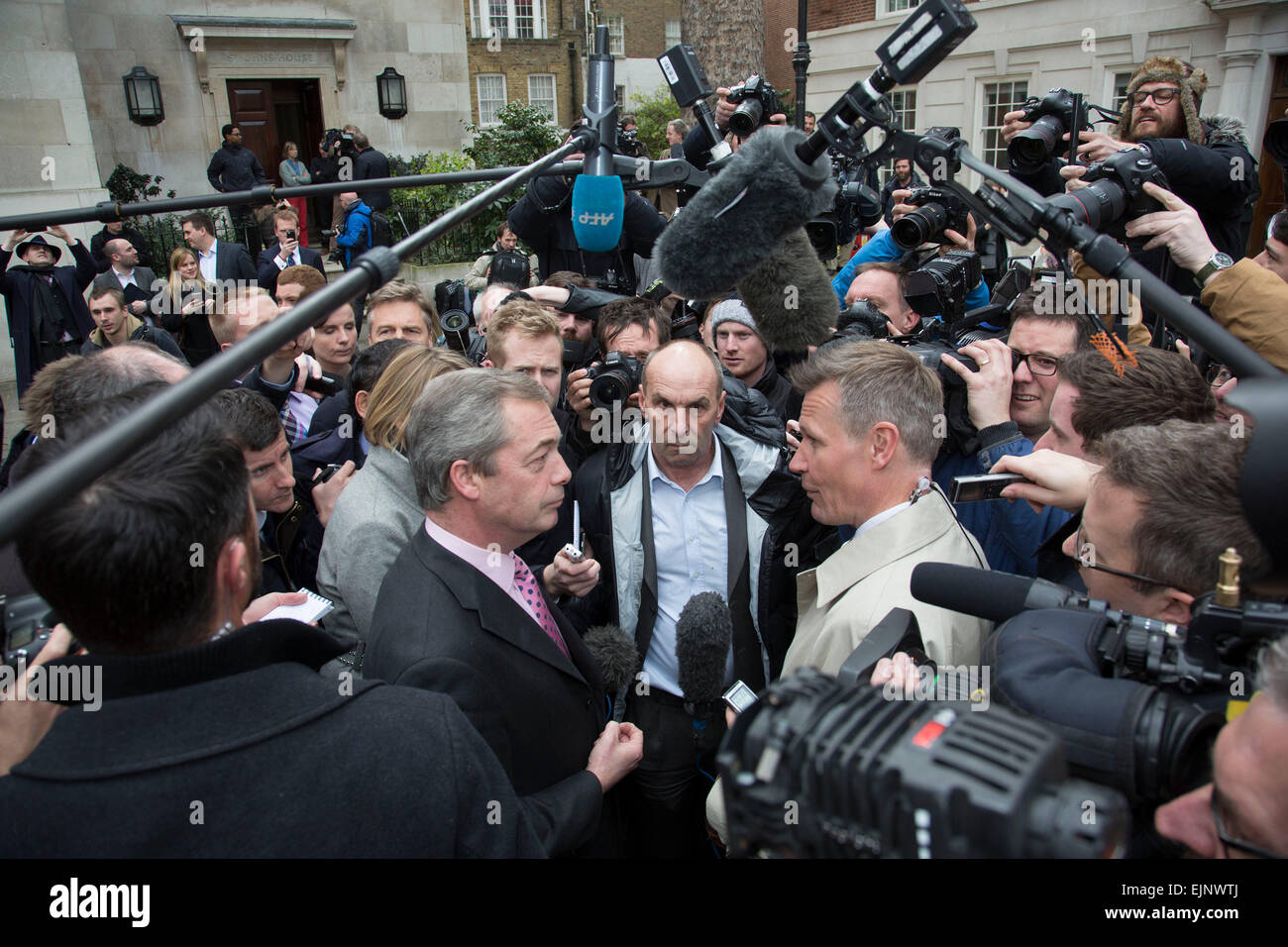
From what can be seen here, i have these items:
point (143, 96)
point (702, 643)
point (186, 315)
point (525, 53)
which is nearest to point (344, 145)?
point (143, 96)

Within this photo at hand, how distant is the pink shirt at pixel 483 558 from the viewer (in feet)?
7.16

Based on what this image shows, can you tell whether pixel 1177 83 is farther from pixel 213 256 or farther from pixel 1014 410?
pixel 213 256

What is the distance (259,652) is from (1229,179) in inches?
167

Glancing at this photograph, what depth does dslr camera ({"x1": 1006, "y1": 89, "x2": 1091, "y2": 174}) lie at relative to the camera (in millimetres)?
2758

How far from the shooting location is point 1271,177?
1063 centimetres

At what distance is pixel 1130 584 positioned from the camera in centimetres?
163

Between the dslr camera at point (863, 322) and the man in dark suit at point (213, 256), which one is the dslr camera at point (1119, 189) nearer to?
the dslr camera at point (863, 322)

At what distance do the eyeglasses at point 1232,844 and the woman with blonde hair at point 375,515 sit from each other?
2021 millimetres

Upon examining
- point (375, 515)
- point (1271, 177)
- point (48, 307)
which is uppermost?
point (1271, 177)

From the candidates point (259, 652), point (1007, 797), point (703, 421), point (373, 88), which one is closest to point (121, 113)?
point (373, 88)

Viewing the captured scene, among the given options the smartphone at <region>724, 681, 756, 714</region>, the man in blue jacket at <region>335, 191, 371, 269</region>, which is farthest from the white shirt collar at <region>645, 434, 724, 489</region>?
the man in blue jacket at <region>335, 191, 371, 269</region>

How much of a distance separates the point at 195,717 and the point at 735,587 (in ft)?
6.33

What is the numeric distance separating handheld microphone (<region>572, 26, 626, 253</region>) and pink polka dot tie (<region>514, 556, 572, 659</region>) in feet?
3.15
